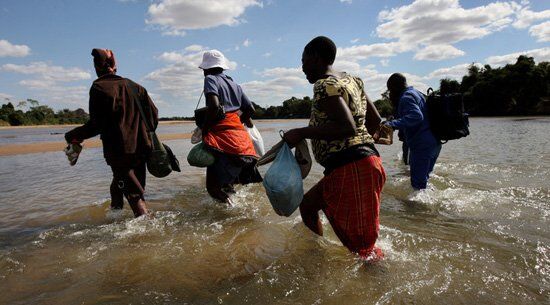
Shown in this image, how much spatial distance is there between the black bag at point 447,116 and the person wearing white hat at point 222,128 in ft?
8.14

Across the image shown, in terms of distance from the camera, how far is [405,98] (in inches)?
190

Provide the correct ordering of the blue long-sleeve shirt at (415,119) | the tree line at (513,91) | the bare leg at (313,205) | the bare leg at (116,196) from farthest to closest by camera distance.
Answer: the tree line at (513,91) → the blue long-sleeve shirt at (415,119) → the bare leg at (116,196) → the bare leg at (313,205)

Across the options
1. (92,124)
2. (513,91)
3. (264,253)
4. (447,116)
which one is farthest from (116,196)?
(513,91)

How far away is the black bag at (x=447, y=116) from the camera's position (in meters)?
4.91

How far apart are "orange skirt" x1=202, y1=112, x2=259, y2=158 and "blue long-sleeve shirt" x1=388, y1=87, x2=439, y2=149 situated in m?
1.97

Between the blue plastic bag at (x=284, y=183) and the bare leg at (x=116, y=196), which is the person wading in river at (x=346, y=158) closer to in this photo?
the blue plastic bag at (x=284, y=183)

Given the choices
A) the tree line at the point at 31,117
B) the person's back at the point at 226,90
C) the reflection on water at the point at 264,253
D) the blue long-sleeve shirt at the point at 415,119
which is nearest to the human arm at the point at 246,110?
the person's back at the point at 226,90

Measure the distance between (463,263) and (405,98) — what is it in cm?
246

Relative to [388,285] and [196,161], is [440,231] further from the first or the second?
[196,161]

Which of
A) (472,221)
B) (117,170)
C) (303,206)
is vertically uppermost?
(117,170)

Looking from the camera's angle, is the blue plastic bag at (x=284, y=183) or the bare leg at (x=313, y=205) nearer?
the blue plastic bag at (x=284, y=183)

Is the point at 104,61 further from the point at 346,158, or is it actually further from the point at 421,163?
the point at 421,163

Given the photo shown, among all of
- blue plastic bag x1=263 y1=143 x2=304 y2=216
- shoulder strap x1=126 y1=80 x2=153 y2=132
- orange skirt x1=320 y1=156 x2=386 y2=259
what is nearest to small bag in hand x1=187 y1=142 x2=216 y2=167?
shoulder strap x1=126 y1=80 x2=153 y2=132

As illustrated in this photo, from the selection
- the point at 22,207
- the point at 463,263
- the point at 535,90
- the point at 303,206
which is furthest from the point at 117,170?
the point at 535,90
